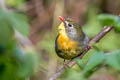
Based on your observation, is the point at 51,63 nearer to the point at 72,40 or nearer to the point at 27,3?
the point at 27,3

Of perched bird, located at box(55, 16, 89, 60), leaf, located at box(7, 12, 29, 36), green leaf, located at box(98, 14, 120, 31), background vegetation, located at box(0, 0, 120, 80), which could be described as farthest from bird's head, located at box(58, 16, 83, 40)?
green leaf, located at box(98, 14, 120, 31)

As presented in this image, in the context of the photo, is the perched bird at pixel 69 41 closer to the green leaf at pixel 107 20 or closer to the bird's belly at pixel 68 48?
the bird's belly at pixel 68 48

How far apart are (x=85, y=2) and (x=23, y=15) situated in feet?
17.0

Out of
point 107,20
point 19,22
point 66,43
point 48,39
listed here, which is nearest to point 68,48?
point 66,43

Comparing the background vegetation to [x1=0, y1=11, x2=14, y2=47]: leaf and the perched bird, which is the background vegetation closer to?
[x1=0, y1=11, x2=14, y2=47]: leaf

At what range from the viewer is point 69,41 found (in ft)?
8.86

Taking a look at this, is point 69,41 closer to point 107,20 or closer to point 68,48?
point 68,48

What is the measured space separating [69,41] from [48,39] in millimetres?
3142

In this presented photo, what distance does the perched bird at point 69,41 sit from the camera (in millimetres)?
2592

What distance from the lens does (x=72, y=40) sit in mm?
2717

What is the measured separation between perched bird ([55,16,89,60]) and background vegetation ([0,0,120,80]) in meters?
0.18

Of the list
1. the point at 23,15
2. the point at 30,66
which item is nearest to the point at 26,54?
the point at 30,66

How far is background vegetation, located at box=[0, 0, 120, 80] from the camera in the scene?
1.20 m

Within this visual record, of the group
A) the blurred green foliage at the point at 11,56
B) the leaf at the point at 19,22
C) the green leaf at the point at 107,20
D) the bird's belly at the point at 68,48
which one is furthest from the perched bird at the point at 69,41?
the green leaf at the point at 107,20
